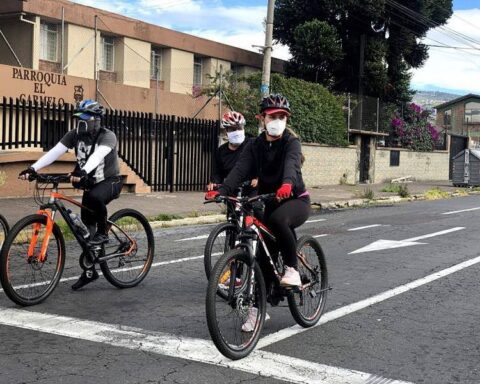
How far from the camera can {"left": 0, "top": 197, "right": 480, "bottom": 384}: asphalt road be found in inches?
166

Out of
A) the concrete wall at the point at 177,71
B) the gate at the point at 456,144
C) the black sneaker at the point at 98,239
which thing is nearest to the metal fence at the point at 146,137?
the black sneaker at the point at 98,239

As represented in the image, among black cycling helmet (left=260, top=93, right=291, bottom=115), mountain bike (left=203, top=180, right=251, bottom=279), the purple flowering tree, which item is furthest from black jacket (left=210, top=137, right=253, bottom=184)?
the purple flowering tree

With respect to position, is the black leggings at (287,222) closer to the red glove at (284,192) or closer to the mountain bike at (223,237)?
the red glove at (284,192)

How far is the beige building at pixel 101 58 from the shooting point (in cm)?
1869

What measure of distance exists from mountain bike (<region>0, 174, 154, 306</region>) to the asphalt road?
171 mm

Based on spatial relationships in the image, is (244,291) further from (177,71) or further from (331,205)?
(177,71)

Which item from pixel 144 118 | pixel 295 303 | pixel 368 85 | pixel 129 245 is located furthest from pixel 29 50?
pixel 295 303

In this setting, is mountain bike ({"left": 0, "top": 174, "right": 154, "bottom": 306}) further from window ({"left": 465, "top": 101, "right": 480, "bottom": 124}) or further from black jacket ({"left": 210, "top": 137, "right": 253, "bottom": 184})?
window ({"left": 465, "top": 101, "right": 480, "bottom": 124})

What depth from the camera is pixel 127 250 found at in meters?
6.79

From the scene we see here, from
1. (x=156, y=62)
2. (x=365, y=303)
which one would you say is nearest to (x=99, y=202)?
(x=365, y=303)

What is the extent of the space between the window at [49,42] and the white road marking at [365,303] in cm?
2140

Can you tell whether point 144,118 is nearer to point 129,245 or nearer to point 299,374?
point 129,245

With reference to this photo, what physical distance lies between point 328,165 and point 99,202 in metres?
19.6

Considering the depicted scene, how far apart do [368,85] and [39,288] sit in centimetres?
2754
